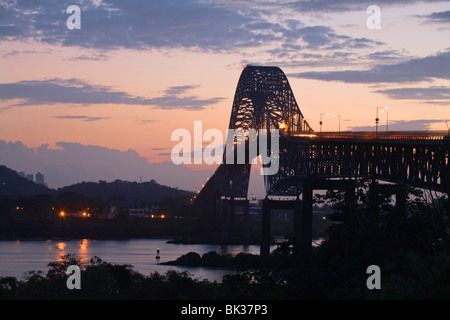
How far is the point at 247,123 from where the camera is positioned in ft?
402

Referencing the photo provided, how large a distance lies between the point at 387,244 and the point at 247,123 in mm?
94996

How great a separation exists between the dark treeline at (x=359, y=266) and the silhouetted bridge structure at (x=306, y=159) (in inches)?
70.6

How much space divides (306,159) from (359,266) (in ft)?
162

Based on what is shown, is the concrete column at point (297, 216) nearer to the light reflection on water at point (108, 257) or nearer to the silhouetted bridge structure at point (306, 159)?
the silhouetted bridge structure at point (306, 159)

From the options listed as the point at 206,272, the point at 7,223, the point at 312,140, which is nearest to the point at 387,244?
the point at 312,140

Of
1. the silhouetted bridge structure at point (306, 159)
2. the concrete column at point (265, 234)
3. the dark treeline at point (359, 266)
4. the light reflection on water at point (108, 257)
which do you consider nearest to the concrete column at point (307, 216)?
the silhouetted bridge structure at point (306, 159)

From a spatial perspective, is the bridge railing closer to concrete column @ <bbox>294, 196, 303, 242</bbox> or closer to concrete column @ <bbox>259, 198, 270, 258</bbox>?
concrete column @ <bbox>259, 198, 270, 258</bbox>

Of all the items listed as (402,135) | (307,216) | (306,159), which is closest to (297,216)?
(306,159)

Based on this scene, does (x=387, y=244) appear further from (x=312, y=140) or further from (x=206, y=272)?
(x=206, y=272)

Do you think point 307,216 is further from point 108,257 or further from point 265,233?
point 108,257

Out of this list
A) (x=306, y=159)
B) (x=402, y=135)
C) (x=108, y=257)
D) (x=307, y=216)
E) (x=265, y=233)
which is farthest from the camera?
(x=265, y=233)

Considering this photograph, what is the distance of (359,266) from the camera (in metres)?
26.3

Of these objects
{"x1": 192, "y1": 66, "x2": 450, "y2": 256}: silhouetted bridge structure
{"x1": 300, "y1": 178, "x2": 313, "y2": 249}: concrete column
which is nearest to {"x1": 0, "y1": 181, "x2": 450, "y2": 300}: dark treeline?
{"x1": 192, "y1": 66, "x2": 450, "y2": 256}: silhouetted bridge structure

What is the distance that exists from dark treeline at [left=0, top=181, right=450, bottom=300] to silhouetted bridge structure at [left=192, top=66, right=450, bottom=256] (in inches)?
70.6
